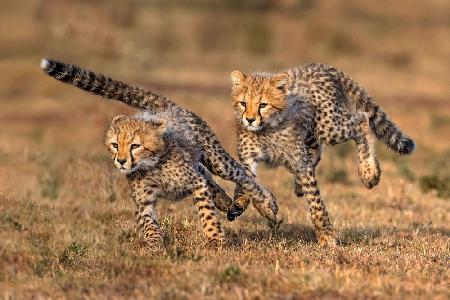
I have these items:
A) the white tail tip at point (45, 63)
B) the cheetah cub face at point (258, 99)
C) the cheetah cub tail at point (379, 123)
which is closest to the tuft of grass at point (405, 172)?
the cheetah cub tail at point (379, 123)

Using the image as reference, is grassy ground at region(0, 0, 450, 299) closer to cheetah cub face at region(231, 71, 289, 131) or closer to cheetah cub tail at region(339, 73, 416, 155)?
cheetah cub tail at region(339, 73, 416, 155)

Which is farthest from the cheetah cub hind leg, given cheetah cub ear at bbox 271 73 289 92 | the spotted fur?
cheetah cub ear at bbox 271 73 289 92

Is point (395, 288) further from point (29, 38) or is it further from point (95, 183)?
point (29, 38)

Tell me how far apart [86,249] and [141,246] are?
502 millimetres

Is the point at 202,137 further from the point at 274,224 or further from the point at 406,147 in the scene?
the point at 406,147

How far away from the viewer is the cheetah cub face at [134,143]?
822 cm

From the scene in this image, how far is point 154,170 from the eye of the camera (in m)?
8.58

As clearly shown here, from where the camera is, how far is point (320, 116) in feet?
34.3

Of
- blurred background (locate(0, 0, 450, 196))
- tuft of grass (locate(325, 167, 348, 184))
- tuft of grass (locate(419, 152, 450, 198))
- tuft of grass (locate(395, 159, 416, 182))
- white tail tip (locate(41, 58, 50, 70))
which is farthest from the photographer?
blurred background (locate(0, 0, 450, 196))

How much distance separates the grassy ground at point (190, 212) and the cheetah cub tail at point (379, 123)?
91cm

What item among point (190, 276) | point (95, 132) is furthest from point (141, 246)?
point (95, 132)

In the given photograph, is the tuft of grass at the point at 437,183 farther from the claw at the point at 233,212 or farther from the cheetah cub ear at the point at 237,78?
the cheetah cub ear at the point at 237,78

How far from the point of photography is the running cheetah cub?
9.30 m

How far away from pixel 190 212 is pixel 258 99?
2.16m
